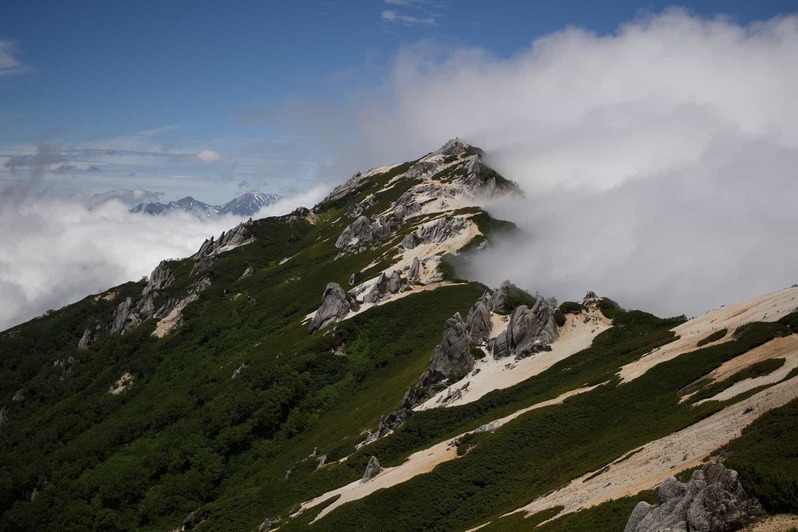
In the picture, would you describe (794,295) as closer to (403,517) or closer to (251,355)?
(403,517)

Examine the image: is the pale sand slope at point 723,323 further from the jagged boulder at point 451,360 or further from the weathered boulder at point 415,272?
A: the weathered boulder at point 415,272

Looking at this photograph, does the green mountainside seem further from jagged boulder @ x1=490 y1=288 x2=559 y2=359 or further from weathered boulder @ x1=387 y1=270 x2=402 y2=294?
weathered boulder @ x1=387 y1=270 x2=402 y2=294

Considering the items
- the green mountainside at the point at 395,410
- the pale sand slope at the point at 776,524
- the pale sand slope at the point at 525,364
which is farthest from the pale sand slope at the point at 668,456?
the pale sand slope at the point at 525,364

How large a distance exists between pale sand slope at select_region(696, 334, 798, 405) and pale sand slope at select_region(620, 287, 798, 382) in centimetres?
652

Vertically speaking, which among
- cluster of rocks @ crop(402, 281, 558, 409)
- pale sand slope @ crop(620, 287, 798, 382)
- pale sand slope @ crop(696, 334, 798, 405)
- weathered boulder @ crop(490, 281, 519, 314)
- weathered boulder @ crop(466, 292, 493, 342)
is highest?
weathered boulder @ crop(490, 281, 519, 314)

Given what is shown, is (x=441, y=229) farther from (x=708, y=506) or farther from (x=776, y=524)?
(x=776, y=524)

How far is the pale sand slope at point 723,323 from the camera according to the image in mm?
58938

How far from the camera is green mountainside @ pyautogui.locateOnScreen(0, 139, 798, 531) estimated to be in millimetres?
48594

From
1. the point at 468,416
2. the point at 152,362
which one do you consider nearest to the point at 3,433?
the point at 152,362

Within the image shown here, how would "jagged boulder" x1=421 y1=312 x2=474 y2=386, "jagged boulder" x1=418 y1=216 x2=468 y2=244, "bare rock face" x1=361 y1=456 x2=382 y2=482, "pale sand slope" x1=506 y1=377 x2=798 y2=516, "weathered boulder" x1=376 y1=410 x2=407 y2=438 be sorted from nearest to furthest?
"pale sand slope" x1=506 y1=377 x2=798 y2=516 → "bare rock face" x1=361 y1=456 x2=382 y2=482 → "weathered boulder" x1=376 y1=410 x2=407 y2=438 → "jagged boulder" x1=421 y1=312 x2=474 y2=386 → "jagged boulder" x1=418 y1=216 x2=468 y2=244

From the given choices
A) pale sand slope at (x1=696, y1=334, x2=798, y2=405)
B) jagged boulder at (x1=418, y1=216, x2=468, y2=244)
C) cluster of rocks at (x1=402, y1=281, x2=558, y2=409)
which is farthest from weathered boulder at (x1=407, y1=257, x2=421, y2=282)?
pale sand slope at (x1=696, y1=334, x2=798, y2=405)

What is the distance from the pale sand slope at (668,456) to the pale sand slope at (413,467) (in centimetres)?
2194

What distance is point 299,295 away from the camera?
616ft

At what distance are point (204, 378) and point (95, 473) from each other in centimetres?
3464
